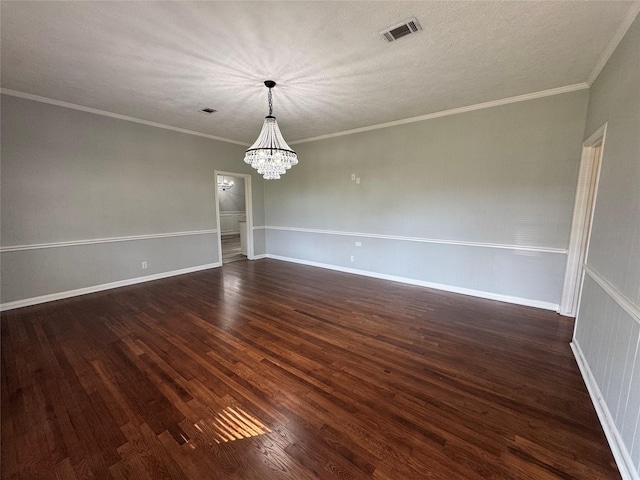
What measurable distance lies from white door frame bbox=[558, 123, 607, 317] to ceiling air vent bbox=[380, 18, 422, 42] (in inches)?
94.0

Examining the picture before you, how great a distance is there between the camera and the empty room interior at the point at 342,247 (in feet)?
5.13

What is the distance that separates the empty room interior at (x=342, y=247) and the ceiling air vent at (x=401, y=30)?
0.06ft

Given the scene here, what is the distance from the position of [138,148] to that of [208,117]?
1.38 m

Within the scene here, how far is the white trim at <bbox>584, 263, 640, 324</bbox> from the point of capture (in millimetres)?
1443

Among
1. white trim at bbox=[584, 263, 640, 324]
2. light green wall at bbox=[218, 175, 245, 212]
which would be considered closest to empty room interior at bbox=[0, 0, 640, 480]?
white trim at bbox=[584, 263, 640, 324]

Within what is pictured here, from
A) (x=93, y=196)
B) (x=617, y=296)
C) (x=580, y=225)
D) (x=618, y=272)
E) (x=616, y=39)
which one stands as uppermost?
(x=616, y=39)

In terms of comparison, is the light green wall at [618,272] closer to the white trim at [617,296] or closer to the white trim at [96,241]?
the white trim at [617,296]

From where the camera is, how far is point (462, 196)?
154 inches

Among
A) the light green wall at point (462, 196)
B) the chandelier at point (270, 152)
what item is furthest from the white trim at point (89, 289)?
the chandelier at point (270, 152)

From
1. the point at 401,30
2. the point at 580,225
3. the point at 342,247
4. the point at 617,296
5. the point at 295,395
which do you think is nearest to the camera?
the point at 617,296

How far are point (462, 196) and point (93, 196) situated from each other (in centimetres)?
575

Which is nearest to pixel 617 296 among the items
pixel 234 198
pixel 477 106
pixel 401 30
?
pixel 401 30

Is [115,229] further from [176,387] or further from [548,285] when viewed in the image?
[548,285]

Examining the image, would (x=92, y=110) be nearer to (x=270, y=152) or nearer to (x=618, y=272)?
(x=270, y=152)
